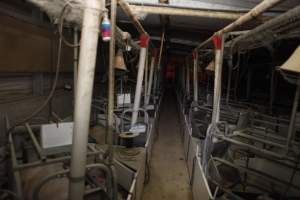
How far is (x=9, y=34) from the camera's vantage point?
2.29 m

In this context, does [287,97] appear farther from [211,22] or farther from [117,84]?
[117,84]

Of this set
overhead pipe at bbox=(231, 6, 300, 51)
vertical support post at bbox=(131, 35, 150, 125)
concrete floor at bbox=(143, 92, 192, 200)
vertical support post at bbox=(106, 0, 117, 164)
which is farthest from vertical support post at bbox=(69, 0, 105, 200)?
vertical support post at bbox=(131, 35, 150, 125)

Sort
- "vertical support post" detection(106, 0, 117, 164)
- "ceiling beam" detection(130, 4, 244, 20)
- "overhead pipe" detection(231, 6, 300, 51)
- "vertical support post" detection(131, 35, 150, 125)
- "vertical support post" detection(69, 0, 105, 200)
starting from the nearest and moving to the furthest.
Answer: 1. "vertical support post" detection(69, 0, 105, 200)
2. "vertical support post" detection(106, 0, 117, 164)
3. "overhead pipe" detection(231, 6, 300, 51)
4. "ceiling beam" detection(130, 4, 244, 20)
5. "vertical support post" detection(131, 35, 150, 125)

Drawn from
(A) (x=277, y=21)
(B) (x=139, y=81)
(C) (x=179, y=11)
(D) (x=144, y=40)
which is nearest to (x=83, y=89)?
(A) (x=277, y=21)

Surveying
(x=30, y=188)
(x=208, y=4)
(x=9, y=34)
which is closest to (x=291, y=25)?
(x=208, y=4)

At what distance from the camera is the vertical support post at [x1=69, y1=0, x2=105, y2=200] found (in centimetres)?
113

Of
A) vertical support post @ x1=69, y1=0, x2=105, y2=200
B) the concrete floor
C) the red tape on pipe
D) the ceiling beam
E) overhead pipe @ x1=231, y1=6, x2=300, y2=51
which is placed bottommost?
the concrete floor

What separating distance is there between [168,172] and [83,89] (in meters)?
2.97

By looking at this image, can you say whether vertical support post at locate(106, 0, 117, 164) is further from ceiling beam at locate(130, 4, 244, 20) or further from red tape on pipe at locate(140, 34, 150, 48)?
red tape on pipe at locate(140, 34, 150, 48)

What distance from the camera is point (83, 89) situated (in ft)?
3.82

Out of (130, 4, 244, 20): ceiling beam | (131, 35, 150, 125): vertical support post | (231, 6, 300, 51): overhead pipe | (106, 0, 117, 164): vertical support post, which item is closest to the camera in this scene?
(106, 0, 117, 164): vertical support post

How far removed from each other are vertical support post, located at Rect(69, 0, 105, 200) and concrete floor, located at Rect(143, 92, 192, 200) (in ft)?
6.48

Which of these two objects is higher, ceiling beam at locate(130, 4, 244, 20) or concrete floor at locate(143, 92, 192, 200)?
ceiling beam at locate(130, 4, 244, 20)

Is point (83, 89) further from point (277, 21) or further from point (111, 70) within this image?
point (277, 21)
